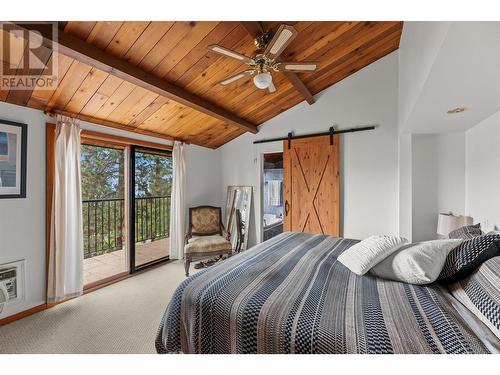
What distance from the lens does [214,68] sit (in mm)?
2434

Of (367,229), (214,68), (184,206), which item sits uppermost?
(214,68)

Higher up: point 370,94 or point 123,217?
point 370,94

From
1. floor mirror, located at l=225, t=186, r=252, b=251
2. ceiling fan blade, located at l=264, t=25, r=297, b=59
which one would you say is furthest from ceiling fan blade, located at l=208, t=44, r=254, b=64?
floor mirror, located at l=225, t=186, r=252, b=251

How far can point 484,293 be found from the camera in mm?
1002

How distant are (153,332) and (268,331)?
1.54 meters

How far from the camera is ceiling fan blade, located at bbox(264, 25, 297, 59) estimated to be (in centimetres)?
140

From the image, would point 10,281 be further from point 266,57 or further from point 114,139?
point 266,57

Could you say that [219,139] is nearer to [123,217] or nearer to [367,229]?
[123,217]

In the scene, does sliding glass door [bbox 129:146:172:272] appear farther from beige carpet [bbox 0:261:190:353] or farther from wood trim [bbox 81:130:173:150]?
beige carpet [bbox 0:261:190:353]

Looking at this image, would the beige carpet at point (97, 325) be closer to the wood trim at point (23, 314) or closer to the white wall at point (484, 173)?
the wood trim at point (23, 314)

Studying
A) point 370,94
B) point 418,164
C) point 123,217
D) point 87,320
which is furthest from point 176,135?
point 418,164

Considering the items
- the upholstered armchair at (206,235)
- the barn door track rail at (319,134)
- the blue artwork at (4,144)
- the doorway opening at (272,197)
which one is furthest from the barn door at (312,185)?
the blue artwork at (4,144)

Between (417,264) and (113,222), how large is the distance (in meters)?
3.94

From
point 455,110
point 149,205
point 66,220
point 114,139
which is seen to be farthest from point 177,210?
point 455,110
